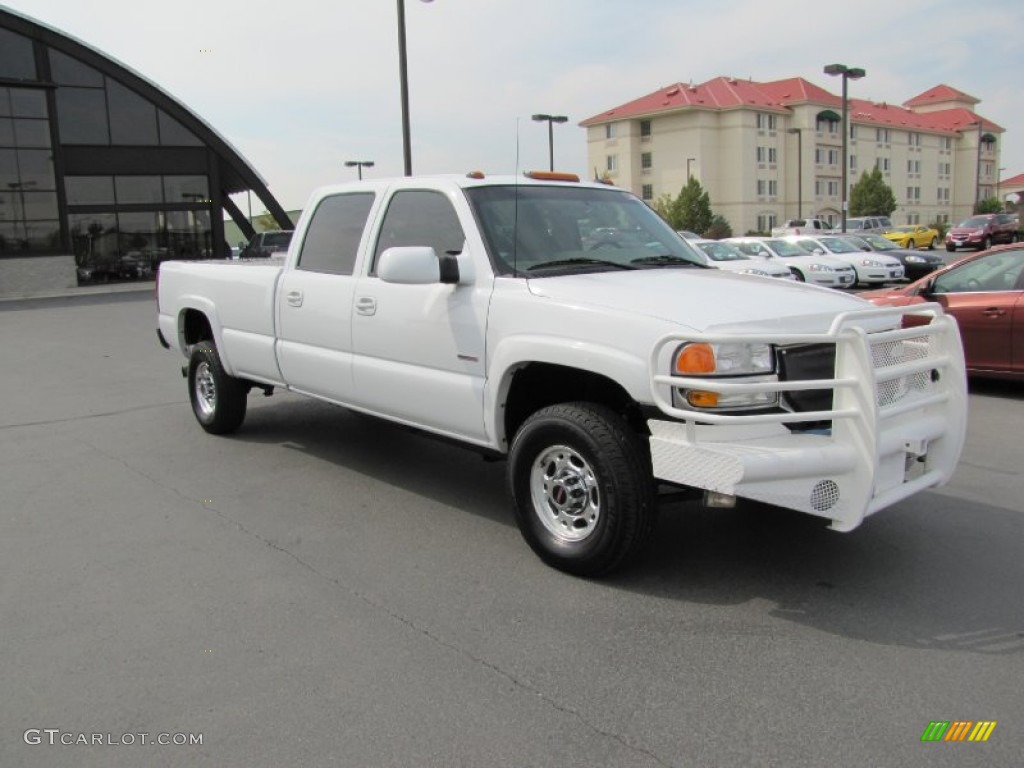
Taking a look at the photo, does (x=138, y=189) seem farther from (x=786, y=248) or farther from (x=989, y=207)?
(x=989, y=207)

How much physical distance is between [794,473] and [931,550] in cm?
151

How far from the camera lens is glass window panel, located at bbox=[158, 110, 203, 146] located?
34.5 metres

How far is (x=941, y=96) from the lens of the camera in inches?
4279

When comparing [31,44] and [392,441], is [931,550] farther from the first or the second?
[31,44]

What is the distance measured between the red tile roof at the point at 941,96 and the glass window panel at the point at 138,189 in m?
104

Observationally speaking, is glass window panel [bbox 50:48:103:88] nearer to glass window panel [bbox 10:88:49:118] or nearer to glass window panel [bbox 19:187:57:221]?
glass window panel [bbox 10:88:49:118]

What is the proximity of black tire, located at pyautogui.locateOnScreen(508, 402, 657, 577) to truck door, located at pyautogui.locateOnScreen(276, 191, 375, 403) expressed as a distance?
5.76 ft

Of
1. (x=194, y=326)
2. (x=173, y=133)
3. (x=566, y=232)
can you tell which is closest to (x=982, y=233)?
(x=173, y=133)

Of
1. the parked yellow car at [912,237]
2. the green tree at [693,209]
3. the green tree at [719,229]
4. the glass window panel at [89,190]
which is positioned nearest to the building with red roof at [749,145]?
the green tree at [719,229]

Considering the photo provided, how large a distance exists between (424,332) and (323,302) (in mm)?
1138

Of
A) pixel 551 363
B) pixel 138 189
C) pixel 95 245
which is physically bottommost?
pixel 551 363

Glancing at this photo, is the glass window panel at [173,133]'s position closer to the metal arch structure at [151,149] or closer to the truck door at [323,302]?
the metal arch structure at [151,149]

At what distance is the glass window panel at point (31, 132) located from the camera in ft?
100

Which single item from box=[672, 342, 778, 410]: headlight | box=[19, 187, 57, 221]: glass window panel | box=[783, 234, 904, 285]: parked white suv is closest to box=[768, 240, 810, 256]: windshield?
box=[783, 234, 904, 285]: parked white suv
